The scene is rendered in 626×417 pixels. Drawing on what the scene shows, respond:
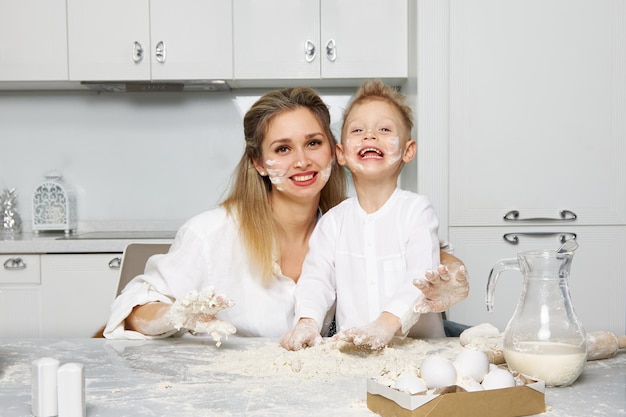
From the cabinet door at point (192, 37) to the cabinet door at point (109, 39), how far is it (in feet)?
0.17

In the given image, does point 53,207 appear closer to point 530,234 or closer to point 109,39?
point 109,39

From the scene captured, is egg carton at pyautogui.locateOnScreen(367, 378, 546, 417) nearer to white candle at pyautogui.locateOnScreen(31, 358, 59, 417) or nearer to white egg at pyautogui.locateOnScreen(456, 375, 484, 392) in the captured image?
white egg at pyautogui.locateOnScreen(456, 375, 484, 392)

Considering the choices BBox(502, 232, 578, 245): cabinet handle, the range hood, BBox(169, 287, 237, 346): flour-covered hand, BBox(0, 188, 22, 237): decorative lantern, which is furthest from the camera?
BBox(0, 188, 22, 237): decorative lantern

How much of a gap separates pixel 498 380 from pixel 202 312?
0.61 m

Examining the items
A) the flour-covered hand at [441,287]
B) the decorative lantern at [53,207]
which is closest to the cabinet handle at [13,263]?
the decorative lantern at [53,207]

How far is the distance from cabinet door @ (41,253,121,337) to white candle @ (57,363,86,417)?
205 centimetres

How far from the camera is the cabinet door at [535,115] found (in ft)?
9.43

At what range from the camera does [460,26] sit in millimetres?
2873

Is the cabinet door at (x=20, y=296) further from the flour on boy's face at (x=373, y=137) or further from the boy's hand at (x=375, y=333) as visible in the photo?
the boy's hand at (x=375, y=333)

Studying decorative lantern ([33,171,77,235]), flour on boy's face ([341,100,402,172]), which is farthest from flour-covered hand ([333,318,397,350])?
decorative lantern ([33,171,77,235])

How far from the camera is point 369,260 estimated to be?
1.60 metres

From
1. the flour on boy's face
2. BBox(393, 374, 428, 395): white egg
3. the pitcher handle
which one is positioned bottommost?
BBox(393, 374, 428, 395): white egg

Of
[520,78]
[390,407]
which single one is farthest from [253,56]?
[390,407]

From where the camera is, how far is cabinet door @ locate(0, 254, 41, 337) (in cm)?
292
